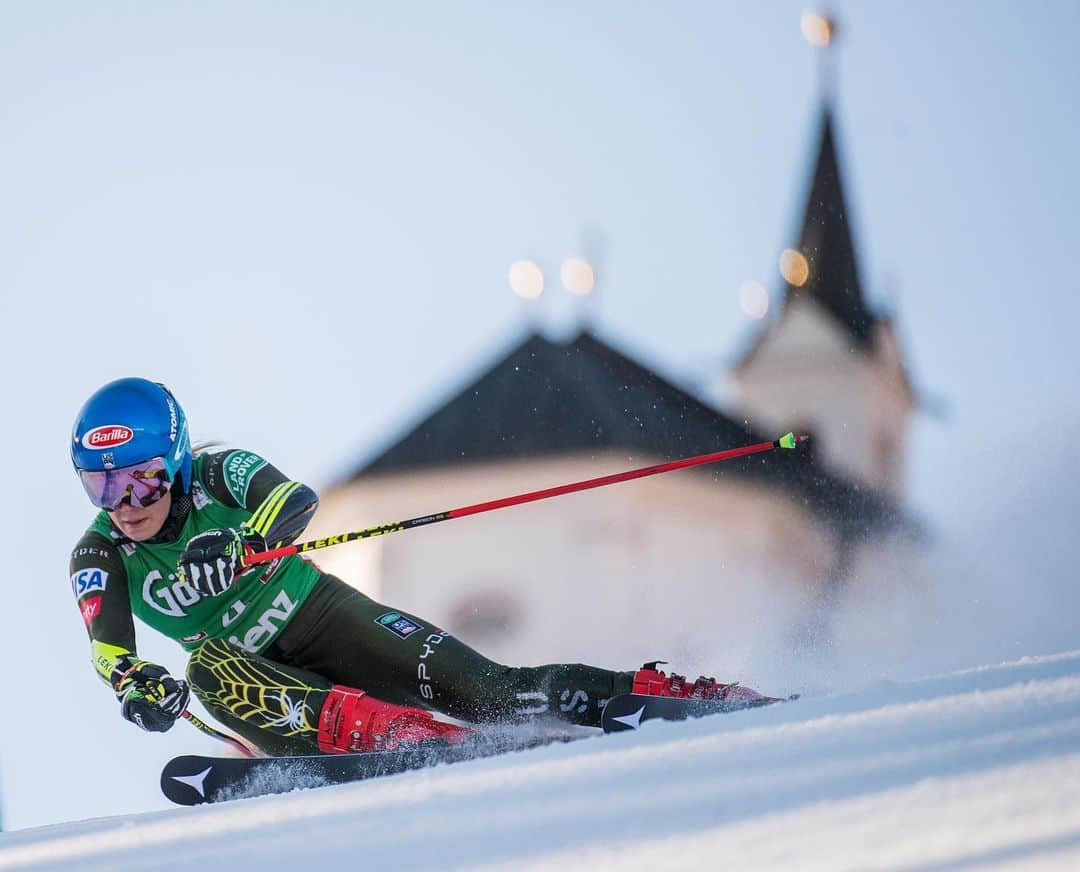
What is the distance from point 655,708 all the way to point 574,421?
1767 centimetres

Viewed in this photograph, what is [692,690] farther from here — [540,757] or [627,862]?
[627,862]

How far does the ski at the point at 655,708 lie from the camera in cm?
323

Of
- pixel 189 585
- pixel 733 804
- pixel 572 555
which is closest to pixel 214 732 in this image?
pixel 189 585

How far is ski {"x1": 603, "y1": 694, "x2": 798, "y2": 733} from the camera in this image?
10.6 feet

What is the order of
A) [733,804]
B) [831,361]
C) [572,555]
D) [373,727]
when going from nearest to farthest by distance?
[733,804] < [373,727] < [572,555] < [831,361]

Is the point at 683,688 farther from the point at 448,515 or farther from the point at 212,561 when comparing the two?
the point at 212,561

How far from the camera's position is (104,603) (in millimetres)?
3602

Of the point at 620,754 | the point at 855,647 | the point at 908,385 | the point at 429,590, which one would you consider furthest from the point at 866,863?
the point at 908,385

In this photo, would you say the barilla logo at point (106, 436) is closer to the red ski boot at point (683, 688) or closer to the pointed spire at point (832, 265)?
the red ski boot at point (683, 688)

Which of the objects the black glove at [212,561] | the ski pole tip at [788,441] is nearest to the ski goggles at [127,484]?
the black glove at [212,561]

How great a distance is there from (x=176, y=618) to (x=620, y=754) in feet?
6.66

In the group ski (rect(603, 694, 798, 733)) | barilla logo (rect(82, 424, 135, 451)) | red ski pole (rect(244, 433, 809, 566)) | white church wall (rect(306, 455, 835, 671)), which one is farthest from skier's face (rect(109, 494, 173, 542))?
white church wall (rect(306, 455, 835, 671))

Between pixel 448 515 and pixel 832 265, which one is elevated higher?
pixel 832 265

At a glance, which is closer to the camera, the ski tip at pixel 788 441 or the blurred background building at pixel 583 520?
the ski tip at pixel 788 441
